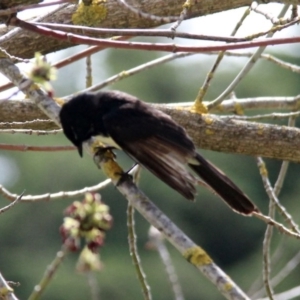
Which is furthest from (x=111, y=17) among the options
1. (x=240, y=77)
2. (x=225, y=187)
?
(x=225, y=187)

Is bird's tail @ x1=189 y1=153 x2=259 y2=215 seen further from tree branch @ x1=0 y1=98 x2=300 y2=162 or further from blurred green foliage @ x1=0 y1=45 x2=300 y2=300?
blurred green foliage @ x1=0 y1=45 x2=300 y2=300

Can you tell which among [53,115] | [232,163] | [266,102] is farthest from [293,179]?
[53,115]

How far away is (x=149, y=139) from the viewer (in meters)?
4.39

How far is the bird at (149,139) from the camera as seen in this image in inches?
166

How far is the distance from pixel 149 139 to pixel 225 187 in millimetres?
493

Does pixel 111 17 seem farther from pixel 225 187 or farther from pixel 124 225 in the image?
pixel 124 225

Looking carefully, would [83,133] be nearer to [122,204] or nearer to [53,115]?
[53,115]

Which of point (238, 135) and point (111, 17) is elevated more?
point (111, 17)

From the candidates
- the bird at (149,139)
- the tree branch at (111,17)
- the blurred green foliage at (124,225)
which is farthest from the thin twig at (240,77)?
the blurred green foliage at (124,225)

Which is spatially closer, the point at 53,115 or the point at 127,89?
the point at 53,115

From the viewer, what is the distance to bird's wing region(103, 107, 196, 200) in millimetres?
4195

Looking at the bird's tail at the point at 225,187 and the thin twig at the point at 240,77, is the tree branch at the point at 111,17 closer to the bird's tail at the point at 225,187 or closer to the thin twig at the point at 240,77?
the thin twig at the point at 240,77

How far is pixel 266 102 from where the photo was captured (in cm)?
555

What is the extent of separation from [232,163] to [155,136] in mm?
17578
